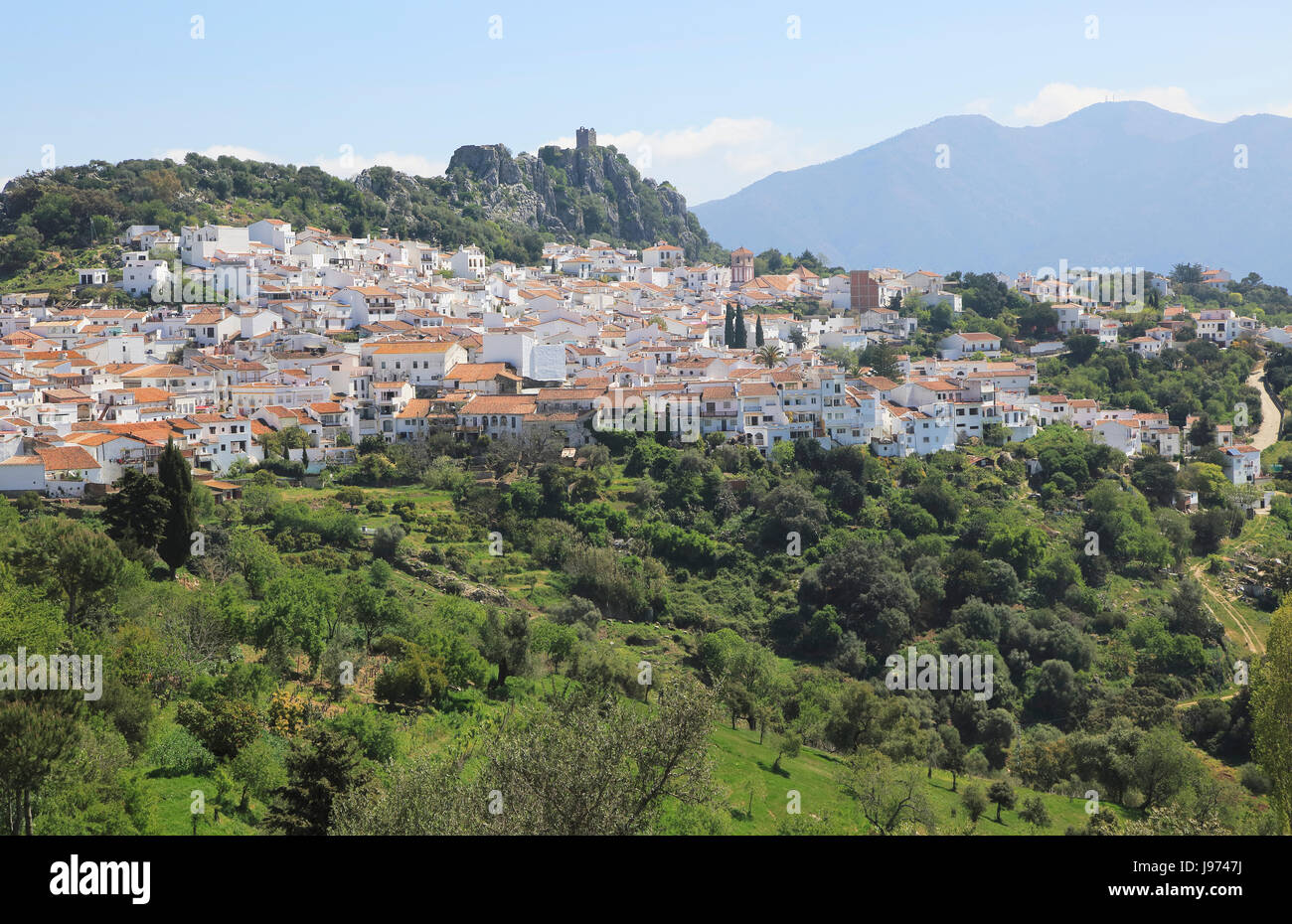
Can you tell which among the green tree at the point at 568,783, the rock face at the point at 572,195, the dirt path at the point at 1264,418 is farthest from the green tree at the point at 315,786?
the rock face at the point at 572,195

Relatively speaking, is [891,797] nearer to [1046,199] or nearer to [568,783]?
[568,783]

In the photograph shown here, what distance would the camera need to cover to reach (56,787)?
38.1 feet

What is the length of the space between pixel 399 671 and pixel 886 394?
87.7 ft

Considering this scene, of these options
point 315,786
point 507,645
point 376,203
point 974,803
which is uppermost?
point 376,203

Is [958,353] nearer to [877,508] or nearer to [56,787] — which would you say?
[877,508]

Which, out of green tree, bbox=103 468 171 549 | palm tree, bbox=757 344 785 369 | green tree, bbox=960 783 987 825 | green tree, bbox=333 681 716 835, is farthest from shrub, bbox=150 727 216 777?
palm tree, bbox=757 344 785 369

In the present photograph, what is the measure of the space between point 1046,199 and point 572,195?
9483 centimetres

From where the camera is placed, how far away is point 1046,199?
16362 cm

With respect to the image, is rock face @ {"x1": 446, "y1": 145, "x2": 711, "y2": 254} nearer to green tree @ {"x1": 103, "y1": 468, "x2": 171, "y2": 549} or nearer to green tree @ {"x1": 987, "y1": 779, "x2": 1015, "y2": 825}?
green tree @ {"x1": 103, "y1": 468, "x2": 171, "y2": 549}

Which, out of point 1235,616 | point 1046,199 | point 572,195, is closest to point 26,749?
point 1235,616

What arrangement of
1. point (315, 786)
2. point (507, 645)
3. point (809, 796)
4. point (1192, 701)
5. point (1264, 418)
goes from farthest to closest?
point (1264, 418)
point (1192, 701)
point (507, 645)
point (809, 796)
point (315, 786)

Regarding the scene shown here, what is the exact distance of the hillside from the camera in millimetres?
57906

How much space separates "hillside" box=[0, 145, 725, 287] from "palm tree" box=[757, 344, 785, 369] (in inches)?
1182
